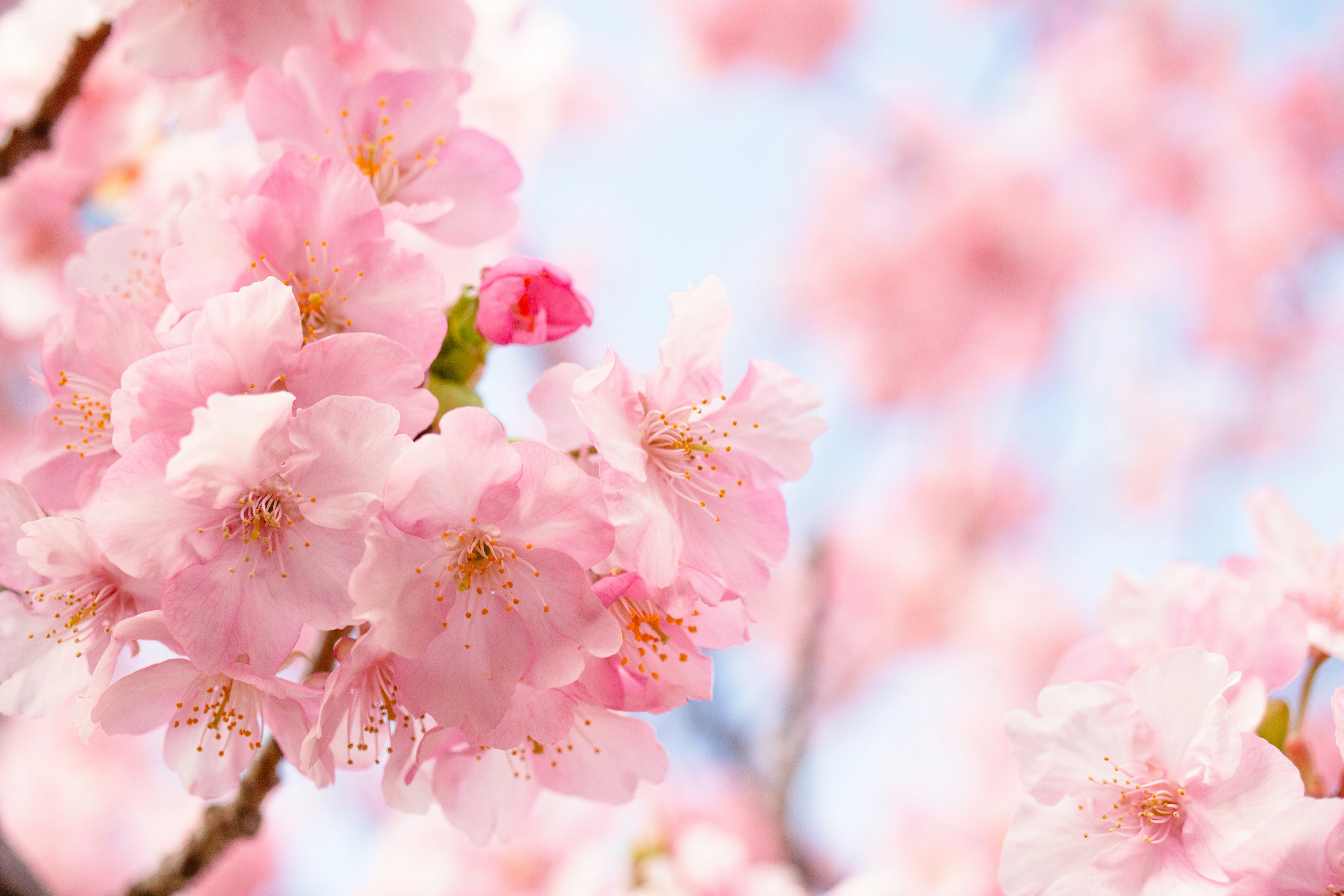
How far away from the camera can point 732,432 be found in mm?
914

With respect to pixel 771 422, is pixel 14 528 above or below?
below

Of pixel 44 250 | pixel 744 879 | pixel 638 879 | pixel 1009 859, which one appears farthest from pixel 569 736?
pixel 44 250

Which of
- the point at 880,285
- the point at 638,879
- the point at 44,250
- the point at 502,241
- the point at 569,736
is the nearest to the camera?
the point at 569,736

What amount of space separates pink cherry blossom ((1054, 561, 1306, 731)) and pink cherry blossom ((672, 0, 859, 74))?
721cm

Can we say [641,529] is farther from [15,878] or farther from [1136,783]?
[15,878]

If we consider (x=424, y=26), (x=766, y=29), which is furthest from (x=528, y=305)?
(x=766, y=29)

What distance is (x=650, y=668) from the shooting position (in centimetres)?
89

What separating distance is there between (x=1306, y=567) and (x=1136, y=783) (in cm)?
37

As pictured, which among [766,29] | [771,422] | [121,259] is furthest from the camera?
[766,29]

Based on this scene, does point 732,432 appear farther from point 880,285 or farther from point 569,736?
point 880,285

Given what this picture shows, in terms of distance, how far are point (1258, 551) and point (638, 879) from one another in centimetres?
118

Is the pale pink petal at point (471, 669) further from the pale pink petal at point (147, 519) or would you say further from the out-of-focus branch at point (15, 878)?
the out-of-focus branch at point (15, 878)

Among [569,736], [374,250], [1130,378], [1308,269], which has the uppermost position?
[374,250]

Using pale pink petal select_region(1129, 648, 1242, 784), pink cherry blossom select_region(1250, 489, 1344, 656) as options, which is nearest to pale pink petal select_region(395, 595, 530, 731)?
pale pink petal select_region(1129, 648, 1242, 784)
